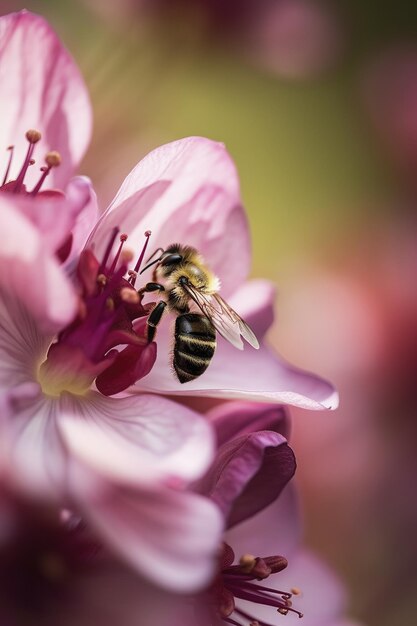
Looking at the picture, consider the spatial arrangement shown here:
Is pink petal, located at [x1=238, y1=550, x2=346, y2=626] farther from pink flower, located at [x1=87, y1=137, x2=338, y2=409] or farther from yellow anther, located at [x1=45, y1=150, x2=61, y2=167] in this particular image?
yellow anther, located at [x1=45, y1=150, x2=61, y2=167]

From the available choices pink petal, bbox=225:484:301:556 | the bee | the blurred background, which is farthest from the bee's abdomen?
the blurred background

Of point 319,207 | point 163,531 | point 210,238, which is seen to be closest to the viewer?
point 163,531

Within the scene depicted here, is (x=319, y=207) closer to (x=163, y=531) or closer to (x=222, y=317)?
(x=222, y=317)

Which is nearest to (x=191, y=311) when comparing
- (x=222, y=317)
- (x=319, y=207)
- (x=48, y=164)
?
(x=222, y=317)

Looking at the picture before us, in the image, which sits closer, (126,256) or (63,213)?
(63,213)

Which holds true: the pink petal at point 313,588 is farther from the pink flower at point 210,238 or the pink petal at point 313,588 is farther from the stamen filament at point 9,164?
the stamen filament at point 9,164
